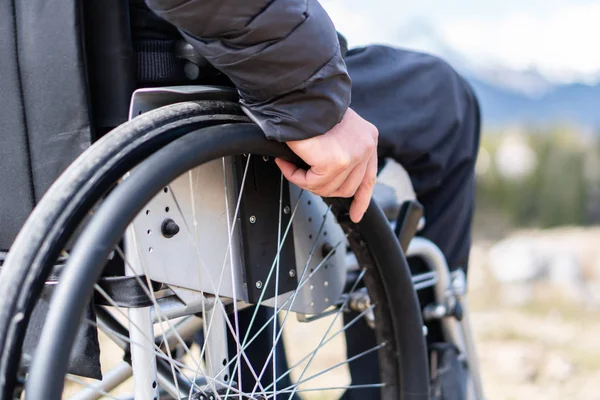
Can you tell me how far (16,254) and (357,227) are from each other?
49cm

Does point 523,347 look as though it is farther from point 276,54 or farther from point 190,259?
point 276,54

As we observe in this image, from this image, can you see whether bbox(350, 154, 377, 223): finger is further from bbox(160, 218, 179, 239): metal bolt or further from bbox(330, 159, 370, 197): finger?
bbox(160, 218, 179, 239): metal bolt

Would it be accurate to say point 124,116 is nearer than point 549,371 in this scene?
Yes

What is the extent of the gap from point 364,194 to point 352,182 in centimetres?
5

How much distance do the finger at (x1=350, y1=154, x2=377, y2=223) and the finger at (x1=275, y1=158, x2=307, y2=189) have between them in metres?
0.09

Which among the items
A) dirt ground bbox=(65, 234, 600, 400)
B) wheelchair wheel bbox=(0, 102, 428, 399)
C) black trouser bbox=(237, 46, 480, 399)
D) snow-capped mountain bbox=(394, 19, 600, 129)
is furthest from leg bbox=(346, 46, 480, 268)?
snow-capped mountain bbox=(394, 19, 600, 129)

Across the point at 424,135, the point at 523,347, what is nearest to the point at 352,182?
the point at 424,135

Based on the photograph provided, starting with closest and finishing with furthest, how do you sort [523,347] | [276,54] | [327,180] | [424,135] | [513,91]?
[276,54], [327,180], [424,135], [523,347], [513,91]

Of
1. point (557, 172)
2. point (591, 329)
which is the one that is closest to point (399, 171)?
point (591, 329)

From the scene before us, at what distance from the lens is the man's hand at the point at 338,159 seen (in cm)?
82

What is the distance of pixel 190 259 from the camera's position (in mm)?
860

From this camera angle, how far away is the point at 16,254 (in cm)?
64

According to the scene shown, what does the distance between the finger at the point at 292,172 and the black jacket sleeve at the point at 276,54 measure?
2.6 inches

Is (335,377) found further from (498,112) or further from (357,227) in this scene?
(498,112)
